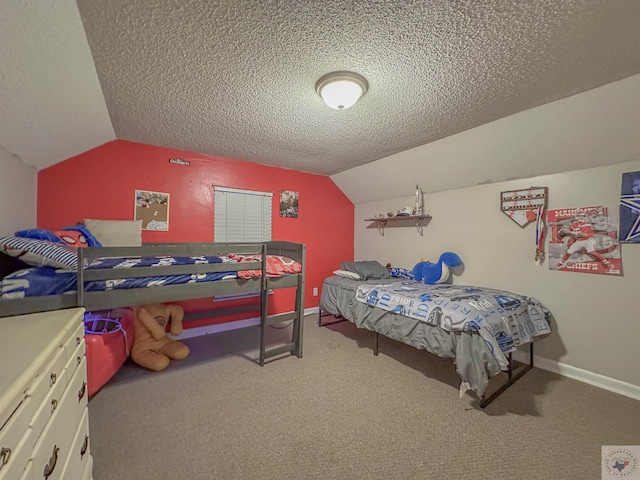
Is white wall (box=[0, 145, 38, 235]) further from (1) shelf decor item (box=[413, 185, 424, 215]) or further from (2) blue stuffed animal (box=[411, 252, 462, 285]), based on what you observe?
(1) shelf decor item (box=[413, 185, 424, 215])

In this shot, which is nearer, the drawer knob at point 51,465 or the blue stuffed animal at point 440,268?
the drawer knob at point 51,465

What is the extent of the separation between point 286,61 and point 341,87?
1.23 feet

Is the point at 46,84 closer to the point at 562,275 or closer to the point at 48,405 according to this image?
the point at 48,405

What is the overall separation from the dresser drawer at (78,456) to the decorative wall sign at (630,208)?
11.8 feet

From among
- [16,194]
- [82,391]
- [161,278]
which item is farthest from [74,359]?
[16,194]

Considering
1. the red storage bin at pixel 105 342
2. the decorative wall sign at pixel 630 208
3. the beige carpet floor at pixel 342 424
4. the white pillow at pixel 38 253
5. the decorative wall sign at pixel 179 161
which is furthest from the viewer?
the decorative wall sign at pixel 179 161

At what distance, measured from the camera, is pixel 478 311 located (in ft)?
6.36

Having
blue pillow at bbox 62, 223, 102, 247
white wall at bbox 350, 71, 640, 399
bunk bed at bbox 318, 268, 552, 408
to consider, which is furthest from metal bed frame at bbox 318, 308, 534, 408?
blue pillow at bbox 62, 223, 102, 247

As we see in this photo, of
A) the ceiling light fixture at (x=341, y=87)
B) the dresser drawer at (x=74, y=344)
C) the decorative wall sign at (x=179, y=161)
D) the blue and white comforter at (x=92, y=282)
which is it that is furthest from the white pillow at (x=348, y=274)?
the dresser drawer at (x=74, y=344)

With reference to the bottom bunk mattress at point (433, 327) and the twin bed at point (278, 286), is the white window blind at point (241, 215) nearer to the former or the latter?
the twin bed at point (278, 286)

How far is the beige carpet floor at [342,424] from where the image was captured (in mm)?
1368

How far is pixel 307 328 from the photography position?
3504 millimetres

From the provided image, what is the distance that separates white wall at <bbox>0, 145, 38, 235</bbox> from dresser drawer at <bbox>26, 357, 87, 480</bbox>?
4.85 feet

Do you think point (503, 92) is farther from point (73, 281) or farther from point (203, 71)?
point (73, 281)
